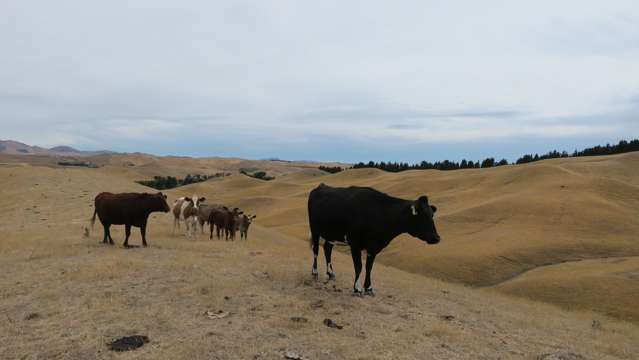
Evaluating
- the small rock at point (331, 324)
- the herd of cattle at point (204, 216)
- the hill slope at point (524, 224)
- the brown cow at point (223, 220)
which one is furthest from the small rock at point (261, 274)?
the brown cow at point (223, 220)

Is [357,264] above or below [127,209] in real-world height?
below

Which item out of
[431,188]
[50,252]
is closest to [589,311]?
[50,252]

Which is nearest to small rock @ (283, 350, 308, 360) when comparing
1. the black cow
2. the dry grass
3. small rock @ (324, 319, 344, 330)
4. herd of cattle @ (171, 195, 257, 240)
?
the dry grass

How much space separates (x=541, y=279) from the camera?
67.8 ft

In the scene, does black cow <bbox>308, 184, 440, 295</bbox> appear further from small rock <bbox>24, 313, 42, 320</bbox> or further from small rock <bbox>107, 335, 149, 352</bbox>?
small rock <bbox>24, 313, 42, 320</bbox>

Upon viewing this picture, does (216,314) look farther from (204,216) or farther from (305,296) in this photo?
(204,216)

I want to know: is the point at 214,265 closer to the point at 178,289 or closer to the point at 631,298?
the point at 178,289

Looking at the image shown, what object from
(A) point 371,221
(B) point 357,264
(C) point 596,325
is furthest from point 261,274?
(C) point 596,325

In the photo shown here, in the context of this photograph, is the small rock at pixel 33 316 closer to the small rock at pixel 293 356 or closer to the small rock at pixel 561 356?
the small rock at pixel 293 356

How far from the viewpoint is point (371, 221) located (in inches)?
498

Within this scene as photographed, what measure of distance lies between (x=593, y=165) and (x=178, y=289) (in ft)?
157

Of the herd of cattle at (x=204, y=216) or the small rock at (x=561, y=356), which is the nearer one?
the small rock at (x=561, y=356)

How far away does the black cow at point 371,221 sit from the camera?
1253 centimetres

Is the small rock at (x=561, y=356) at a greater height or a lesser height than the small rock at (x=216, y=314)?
lesser
